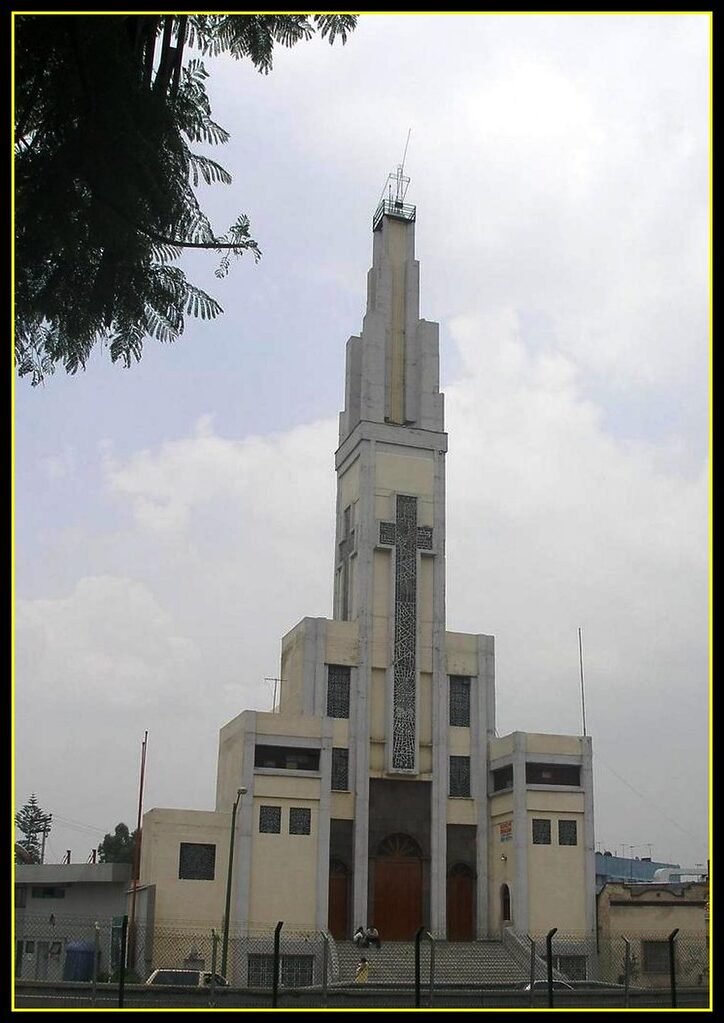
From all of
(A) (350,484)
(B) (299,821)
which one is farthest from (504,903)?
(A) (350,484)

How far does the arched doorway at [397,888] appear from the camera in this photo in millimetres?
40156

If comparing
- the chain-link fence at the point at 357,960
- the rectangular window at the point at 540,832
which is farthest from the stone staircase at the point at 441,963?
the rectangular window at the point at 540,832

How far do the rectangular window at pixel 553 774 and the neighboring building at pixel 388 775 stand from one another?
0.06 meters

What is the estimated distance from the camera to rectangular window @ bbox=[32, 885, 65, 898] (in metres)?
46.8

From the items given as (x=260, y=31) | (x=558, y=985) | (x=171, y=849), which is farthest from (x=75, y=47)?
(x=171, y=849)

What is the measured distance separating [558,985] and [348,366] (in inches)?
1054

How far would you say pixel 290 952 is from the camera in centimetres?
3675

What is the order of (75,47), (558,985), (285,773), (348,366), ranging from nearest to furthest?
(75,47) → (558,985) → (285,773) → (348,366)

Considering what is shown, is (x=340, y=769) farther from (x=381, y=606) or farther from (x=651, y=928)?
(x=651, y=928)

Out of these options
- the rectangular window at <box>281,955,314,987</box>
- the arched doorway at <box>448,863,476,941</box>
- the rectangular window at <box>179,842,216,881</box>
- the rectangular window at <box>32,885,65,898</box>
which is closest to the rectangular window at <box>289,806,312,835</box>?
the rectangular window at <box>179,842,216,881</box>

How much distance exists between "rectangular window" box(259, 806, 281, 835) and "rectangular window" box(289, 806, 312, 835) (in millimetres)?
461
